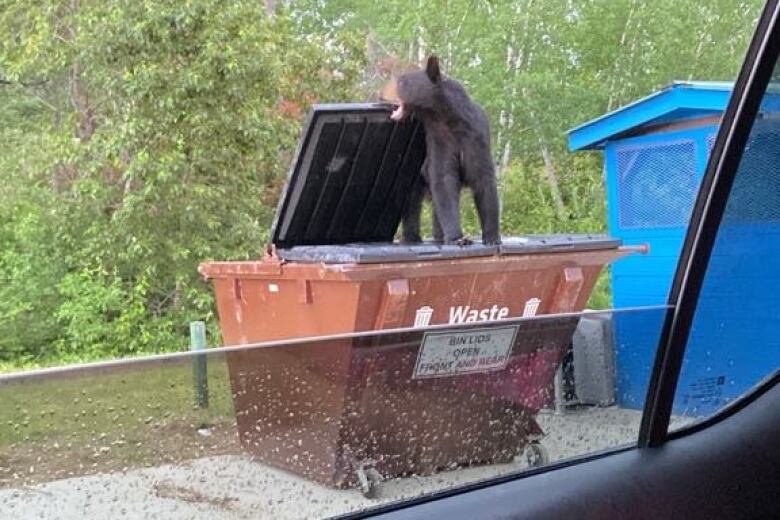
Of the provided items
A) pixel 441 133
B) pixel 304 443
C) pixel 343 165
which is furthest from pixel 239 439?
pixel 441 133

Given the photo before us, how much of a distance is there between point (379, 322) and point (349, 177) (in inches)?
17.1

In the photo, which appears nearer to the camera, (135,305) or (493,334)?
(493,334)

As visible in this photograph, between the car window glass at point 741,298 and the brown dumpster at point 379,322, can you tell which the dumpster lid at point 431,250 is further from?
the car window glass at point 741,298

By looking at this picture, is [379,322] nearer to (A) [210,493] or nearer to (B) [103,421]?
(A) [210,493]

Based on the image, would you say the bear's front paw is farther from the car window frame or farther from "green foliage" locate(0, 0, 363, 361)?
the car window frame

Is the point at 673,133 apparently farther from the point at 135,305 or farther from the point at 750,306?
the point at 135,305

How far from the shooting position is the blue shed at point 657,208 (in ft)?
6.92

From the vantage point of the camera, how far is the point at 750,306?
2172mm

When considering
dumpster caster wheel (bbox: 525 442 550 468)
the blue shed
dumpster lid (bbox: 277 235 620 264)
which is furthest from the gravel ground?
dumpster lid (bbox: 277 235 620 264)

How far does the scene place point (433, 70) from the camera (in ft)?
9.80

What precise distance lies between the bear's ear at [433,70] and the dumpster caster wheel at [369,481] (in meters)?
1.48

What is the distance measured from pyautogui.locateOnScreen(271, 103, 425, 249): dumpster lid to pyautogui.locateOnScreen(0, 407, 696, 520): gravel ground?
3.65ft

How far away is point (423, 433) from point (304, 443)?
25cm

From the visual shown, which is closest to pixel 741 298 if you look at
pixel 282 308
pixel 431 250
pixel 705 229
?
pixel 705 229
